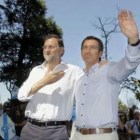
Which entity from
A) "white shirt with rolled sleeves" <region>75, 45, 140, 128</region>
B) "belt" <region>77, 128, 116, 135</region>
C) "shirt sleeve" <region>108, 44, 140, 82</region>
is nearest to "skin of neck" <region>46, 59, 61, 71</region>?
"white shirt with rolled sleeves" <region>75, 45, 140, 128</region>

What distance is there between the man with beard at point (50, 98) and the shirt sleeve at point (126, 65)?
0.47 meters

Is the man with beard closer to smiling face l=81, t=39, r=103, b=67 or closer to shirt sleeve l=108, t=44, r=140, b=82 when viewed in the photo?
smiling face l=81, t=39, r=103, b=67

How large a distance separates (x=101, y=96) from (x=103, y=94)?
0.09ft

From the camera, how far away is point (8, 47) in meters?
25.3

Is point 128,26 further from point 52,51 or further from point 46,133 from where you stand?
point 46,133

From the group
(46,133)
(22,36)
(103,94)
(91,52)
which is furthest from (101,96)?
(22,36)

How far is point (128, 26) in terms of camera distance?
9.20 ft

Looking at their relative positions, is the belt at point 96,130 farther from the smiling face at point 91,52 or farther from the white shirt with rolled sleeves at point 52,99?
the smiling face at point 91,52

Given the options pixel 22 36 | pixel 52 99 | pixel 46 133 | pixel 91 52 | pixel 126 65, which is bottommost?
pixel 46 133

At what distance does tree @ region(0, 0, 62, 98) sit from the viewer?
24.9 metres

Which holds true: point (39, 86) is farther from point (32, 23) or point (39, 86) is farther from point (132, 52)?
point (32, 23)

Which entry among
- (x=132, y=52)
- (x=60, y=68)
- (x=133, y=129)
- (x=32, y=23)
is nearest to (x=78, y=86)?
(x=60, y=68)

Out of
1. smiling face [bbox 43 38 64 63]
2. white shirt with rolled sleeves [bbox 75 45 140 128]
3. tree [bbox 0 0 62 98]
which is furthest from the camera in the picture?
tree [bbox 0 0 62 98]

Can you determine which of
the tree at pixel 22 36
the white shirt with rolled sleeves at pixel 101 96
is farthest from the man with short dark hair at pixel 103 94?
the tree at pixel 22 36
